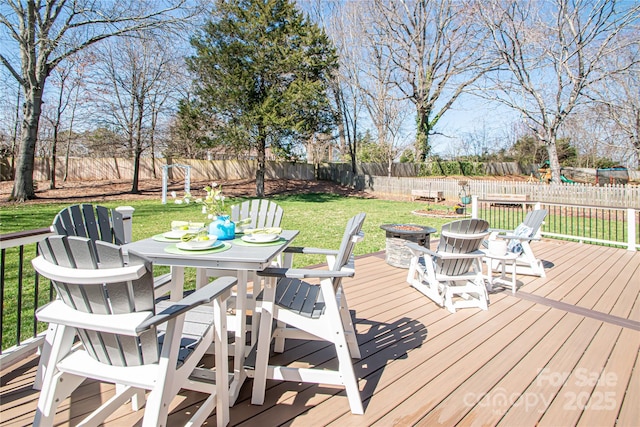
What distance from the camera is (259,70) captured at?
14.7 meters

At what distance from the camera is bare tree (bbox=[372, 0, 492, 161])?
1661cm

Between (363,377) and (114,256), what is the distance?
1.57m

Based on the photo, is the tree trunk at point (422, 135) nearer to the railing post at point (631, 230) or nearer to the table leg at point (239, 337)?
the railing post at point (631, 230)

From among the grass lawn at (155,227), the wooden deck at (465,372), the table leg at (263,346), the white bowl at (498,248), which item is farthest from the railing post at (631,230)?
the table leg at (263,346)

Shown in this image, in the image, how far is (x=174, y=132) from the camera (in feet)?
54.6

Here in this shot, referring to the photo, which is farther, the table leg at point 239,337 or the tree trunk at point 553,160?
the tree trunk at point 553,160

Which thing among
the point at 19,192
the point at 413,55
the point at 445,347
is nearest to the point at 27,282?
the point at 445,347

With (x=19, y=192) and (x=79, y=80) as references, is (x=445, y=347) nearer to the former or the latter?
(x=19, y=192)

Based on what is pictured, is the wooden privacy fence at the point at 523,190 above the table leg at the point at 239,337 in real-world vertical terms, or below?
above

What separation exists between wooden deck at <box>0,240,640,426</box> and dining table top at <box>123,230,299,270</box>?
767 mm

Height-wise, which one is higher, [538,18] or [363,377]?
[538,18]

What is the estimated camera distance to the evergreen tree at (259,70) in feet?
47.2

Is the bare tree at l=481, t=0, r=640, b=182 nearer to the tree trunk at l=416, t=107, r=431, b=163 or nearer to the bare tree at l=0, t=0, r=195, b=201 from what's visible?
the tree trunk at l=416, t=107, r=431, b=163

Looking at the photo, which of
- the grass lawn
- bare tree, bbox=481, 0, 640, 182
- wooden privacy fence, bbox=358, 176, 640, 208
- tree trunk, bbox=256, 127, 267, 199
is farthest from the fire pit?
tree trunk, bbox=256, 127, 267, 199
